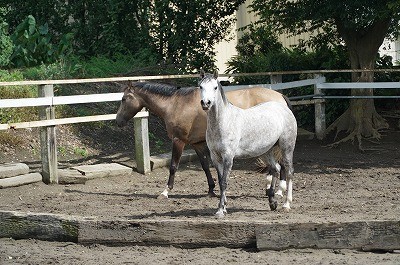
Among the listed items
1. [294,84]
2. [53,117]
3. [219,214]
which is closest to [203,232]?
[219,214]

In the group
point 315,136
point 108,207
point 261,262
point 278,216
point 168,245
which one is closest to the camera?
point 261,262

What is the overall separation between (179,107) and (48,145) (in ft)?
6.36

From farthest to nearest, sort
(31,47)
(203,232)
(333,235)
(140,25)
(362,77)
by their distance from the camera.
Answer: (140,25), (31,47), (362,77), (203,232), (333,235)

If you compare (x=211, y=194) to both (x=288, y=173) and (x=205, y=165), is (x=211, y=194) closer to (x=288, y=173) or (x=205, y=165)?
(x=205, y=165)

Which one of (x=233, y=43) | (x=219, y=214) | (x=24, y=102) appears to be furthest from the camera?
(x=233, y=43)

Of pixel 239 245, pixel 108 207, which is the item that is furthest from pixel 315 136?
pixel 239 245

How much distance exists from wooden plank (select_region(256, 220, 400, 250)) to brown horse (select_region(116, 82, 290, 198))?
3.70 m

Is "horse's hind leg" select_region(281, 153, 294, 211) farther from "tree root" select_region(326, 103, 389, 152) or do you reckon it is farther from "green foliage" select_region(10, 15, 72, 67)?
"green foliage" select_region(10, 15, 72, 67)

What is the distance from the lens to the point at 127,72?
1605 centimetres

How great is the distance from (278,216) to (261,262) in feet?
6.38

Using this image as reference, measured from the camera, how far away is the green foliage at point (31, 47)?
53.8 ft

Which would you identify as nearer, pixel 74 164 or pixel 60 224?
pixel 60 224

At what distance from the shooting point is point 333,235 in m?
7.17

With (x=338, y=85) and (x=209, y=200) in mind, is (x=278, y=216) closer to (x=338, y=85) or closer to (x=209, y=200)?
(x=209, y=200)
